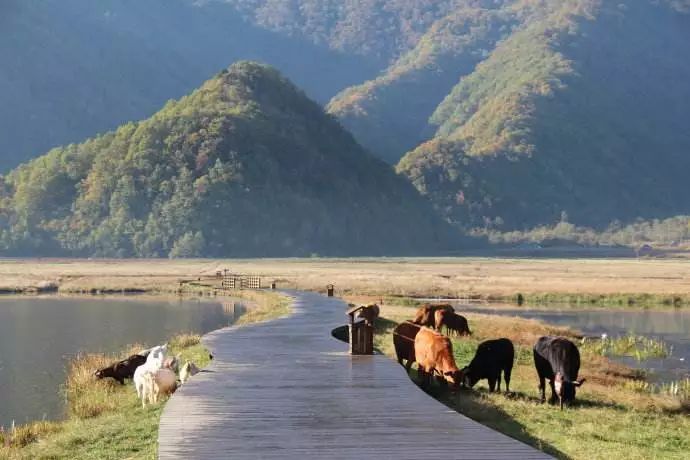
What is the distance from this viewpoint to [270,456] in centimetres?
1612

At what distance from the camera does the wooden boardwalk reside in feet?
54.1

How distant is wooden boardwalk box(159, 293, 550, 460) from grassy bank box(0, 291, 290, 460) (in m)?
0.94

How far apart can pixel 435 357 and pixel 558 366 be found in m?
3.19

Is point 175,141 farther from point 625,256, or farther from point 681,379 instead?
point 681,379

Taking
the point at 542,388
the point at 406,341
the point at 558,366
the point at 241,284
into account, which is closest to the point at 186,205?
the point at 241,284

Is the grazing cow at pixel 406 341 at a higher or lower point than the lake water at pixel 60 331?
higher

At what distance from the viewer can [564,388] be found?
2425cm

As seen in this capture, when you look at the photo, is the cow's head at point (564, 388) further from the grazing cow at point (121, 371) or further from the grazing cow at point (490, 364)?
the grazing cow at point (121, 371)

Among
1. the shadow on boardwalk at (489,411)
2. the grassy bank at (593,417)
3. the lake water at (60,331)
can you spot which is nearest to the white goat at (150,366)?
the lake water at (60,331)

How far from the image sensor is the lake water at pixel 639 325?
124ft

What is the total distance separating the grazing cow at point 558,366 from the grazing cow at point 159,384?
869 centimetres

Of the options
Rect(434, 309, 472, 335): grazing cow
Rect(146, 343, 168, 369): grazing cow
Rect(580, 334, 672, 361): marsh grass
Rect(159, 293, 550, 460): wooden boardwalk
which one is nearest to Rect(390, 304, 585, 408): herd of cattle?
Rect(159, 293, 550, 460): wooden boardwalk

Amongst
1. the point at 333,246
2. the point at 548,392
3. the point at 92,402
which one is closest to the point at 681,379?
the point at 548,392

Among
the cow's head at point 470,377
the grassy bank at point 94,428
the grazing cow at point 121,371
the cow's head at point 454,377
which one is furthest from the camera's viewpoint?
the grazing cow at point 121,371
